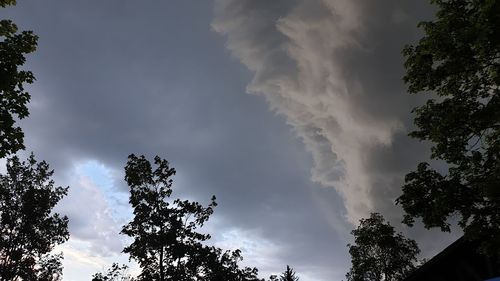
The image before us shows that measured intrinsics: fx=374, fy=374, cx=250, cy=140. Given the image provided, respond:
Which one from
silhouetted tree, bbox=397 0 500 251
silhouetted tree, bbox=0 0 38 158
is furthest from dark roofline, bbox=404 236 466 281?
silhouetted tree, bbox=0 0 38 158

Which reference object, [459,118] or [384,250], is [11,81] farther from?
[384,250]

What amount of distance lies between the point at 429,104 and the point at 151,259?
95.6 ft

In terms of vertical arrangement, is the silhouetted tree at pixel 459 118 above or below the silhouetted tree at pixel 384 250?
below

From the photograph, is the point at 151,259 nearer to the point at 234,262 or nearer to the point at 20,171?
the point at 20,171

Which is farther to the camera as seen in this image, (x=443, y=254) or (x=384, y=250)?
(x=384, y=250)

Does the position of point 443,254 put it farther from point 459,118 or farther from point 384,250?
point 384,250

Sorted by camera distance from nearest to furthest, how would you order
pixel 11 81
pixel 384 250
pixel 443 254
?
pixel 11 81 → pixel 443 254 → pixel 384 250

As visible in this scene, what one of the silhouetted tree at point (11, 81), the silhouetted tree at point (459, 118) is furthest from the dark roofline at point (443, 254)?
the silhouetted tree at point (11, 81)

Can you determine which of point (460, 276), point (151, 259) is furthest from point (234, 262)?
point (460, 276)

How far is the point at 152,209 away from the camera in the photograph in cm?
3509

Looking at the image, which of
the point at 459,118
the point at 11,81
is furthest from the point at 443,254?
the point at 11,81

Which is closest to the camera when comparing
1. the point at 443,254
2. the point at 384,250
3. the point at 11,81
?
the point at 11,81

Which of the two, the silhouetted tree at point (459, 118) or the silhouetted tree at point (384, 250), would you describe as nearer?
the silhouetted tree at point (459, 118)

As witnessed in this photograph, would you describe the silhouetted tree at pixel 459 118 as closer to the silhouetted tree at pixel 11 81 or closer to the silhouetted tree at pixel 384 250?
the silhouetted tree at pixel 11 81
